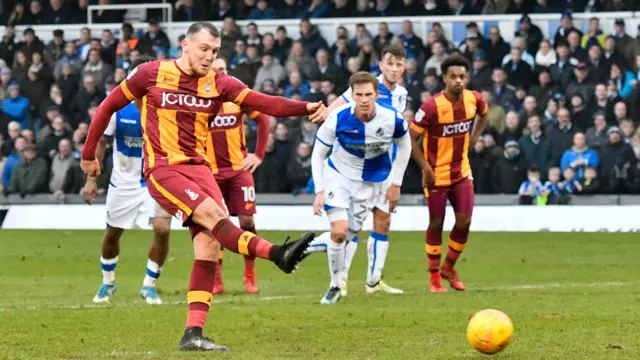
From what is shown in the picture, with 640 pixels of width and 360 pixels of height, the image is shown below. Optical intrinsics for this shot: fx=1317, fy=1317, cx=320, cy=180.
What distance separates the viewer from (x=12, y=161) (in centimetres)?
2512

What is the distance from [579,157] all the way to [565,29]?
A: 3.51 metres

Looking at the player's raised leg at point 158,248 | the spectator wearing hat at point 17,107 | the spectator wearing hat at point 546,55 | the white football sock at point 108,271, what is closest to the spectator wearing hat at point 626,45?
the spectator wearing hat at point 546,55

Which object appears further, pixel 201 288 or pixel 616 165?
pixel 616 165

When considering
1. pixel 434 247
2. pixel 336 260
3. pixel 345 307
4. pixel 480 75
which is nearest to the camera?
pixel 345 307

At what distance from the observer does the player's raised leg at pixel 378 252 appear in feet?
44.6

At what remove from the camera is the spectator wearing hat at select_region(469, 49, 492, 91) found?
23.7m

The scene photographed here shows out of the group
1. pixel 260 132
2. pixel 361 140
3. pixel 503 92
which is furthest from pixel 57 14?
pixel 361 140

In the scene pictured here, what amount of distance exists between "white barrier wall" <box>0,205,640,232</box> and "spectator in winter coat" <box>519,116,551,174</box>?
1231mm

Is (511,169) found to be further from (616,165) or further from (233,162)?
(233,162)

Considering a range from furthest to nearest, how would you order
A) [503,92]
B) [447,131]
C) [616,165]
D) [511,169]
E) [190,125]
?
[503,92], [511,169], [616,165], [447,131], [190,125]

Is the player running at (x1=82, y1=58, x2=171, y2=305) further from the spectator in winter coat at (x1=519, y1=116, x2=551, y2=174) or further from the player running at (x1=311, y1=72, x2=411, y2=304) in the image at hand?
the spectator in winter coat at (x1=519, y1=116, x2=551, y2=174)

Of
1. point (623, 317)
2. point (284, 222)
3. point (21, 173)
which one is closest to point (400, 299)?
point (623, 317)

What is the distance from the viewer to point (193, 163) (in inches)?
369

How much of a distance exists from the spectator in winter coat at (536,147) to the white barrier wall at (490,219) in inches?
48.5
